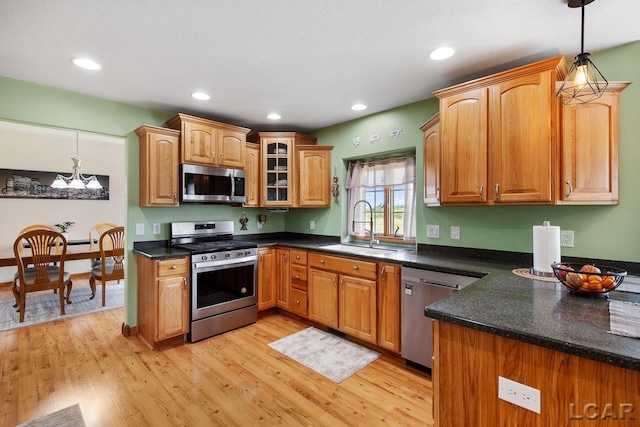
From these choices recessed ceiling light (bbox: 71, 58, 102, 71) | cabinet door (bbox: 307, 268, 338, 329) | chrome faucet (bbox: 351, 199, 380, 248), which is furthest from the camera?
chrome faucet (bbox: 351, 199, 380, 248)

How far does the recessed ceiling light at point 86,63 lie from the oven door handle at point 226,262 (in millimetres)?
1843

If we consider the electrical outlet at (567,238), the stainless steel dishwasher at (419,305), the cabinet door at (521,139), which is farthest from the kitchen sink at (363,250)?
the electrical outlet at (567,238)

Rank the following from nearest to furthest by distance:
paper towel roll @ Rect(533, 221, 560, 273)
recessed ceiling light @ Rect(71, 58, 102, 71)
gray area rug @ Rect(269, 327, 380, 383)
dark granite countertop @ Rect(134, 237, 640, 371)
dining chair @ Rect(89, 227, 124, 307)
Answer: dark granite countertop @ Rect(134, 237, 640, 371)
paper towel roll @ Rect(533, 221, 560, 273)
recessed ceiling light @ Rect(71, 58, 102, 71)
gray area rug @ Rect(269, 327, 380, 383)
dining chair @ Rect(89, 227, 124, 307)

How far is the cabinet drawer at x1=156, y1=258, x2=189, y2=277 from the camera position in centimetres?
281

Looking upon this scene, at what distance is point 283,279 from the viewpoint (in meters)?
3.66

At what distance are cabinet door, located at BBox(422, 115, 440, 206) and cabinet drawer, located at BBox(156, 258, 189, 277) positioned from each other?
2456 mm

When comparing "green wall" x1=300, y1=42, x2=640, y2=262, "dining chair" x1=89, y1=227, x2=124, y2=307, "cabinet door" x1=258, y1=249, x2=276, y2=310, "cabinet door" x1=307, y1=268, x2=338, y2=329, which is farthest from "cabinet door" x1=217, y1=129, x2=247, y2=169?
"dining chair" x1=89, y1=227, x2=124, y2=307

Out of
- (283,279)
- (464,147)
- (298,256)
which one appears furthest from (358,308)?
(464,147)

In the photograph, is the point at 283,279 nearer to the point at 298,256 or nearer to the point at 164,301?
the point at 298,256

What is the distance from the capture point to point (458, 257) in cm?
271

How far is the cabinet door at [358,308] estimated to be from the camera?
277cm

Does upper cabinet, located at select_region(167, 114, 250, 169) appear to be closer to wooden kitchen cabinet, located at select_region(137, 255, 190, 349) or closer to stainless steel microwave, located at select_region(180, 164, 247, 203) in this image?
stainless steel microwave, located at select_region(180, 164, 247, 203)

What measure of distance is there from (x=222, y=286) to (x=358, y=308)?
1.49 metres

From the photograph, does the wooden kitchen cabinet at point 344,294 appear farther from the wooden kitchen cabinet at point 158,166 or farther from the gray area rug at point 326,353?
the wooden kitchen cabinet at point 158,166
